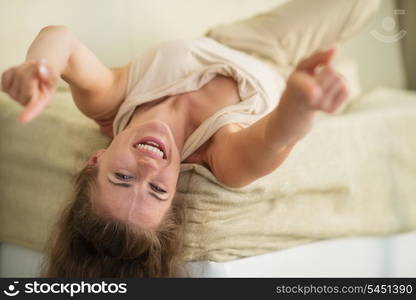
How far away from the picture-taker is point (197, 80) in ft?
3.12

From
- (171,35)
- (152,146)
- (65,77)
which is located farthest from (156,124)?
(171,35)

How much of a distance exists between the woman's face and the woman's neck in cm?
6

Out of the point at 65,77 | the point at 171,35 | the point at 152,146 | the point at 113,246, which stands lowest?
the point at 113,246

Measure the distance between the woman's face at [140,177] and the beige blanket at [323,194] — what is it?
30 millimetres

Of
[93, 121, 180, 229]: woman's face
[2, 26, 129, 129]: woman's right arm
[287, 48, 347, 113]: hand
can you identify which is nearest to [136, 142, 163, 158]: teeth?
[93, 121, 180, 229]: woman's face

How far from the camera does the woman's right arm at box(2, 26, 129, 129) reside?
24.5 inches

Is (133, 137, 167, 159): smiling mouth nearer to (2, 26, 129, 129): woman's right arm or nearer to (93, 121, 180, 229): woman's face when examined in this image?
(93, 121, 180, 229): woman's face

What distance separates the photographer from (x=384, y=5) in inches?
56.1

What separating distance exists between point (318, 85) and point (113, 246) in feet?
1.06

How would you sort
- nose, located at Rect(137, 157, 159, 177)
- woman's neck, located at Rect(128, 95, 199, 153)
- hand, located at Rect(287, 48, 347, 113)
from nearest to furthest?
hand, located at Rect(287, 48, 347, 113)
nose, located at Rect(137, 157, 159, 177)
woman's neck, located at Rect(128, 95, 199, 153)

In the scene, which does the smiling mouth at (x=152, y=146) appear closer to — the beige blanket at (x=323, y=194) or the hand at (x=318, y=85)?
the beige blanket at (x=323, y=194)

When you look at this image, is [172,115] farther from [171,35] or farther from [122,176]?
[171,35]

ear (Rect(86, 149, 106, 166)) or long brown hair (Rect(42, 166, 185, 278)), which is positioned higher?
ear (Rect(86, 149, 106, 166))

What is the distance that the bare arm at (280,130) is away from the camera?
0.59 m
